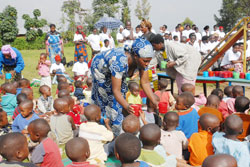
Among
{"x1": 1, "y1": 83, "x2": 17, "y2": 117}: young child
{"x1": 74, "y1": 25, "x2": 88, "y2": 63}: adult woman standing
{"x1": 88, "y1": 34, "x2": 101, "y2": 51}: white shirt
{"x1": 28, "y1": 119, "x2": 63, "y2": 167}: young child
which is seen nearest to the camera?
{"x1": 28, "y1": 119, "x2": 63, "y2": 167}: young child

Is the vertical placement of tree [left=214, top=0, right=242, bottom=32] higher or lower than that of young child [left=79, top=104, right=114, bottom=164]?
higher

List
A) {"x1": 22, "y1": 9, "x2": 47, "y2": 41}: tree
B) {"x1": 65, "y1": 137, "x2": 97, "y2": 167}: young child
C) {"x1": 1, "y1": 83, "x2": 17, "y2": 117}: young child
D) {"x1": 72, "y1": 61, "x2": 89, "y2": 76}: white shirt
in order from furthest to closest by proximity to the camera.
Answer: {"x1": 22, "y1": 9, "x2": 47, "y2": 41}: tree
{"x1": 72, "y1": 61, "x2": 89, "y2": 76}: white shirt
{"x1": 1, "y1": 83, "x2": 17, "y2": 117}: young child
{"x1": 65, "y1": 137, "x2": 97, "y2": 167}: young child

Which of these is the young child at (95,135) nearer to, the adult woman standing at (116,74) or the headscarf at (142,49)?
the adult woman standing at (116,74)

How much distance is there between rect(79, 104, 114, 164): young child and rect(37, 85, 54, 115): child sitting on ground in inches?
100

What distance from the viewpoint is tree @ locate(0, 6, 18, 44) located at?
120 ft

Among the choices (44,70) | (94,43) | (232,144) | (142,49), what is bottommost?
(232,144)

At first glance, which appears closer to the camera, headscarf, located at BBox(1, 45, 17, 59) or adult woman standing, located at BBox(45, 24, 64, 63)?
headscarf, located at BBox(1, 45, 17, 59)

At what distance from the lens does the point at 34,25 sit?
3884 centimetres

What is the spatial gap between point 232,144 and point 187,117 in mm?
1028

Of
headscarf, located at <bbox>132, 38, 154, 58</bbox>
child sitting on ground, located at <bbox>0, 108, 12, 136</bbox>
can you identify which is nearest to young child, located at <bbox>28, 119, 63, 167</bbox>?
child sitting on ground, located at <bbox>0, 108, 12, 136</bbox>

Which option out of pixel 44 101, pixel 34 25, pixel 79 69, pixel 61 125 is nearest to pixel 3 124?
pixel 61 125

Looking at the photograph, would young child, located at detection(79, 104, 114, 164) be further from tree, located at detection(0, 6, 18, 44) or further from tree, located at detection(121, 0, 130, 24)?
tree, located at detection(121, 0, 130, 24)

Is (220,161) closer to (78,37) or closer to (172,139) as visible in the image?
(172,139)

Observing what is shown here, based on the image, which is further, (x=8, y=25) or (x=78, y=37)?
(x=8, y=25)
